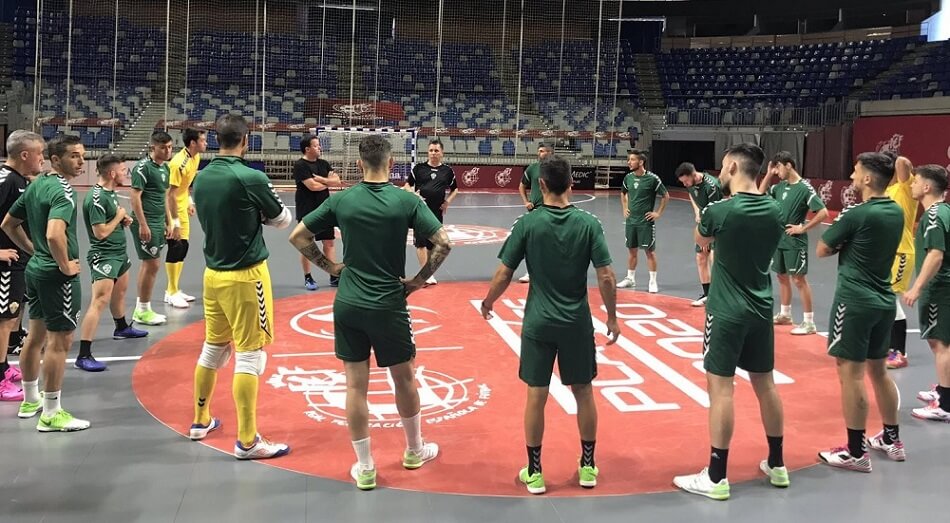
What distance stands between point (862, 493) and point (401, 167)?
2263 cm

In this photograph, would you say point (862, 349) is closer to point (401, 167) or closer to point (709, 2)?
point (401, 167)

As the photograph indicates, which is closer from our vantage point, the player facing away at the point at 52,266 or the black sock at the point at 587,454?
the black sock at the point at 587,454

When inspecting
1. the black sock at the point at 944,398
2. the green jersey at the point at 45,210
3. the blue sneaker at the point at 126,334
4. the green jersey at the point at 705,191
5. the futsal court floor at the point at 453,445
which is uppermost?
the green jersey at the point at 705,191

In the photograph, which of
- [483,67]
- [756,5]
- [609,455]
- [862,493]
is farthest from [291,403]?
[756,5]

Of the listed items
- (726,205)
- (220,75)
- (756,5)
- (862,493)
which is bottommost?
(862,493)

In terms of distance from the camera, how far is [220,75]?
29.5m

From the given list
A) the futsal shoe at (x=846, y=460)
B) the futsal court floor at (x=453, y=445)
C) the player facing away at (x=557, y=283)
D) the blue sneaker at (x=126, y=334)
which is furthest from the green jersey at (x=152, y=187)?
the futsal shoe at (x=846, y=460)

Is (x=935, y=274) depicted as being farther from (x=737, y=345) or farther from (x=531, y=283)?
(x=531, y=283)

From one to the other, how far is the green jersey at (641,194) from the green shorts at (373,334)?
6.52 m

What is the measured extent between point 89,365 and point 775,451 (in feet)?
17.8

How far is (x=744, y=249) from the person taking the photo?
434 cm

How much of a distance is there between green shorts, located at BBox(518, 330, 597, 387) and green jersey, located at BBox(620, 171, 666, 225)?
20.7ft

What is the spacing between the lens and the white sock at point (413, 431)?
473 cm

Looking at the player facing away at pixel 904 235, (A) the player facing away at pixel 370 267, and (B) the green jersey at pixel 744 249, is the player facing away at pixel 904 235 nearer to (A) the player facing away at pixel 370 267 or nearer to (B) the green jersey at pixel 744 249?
(B) the green jersey at pixel 744 249
